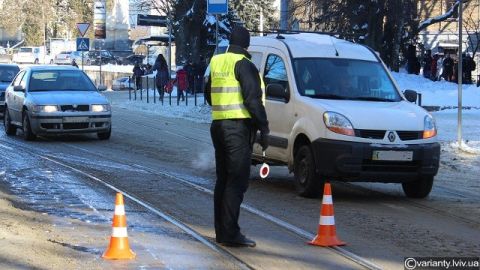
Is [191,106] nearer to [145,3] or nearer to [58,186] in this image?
[58,186]

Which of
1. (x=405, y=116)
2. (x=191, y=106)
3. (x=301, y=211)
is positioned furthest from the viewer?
(x=191, y=106)

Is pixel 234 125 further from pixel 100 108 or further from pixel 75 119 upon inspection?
pixel 100 108

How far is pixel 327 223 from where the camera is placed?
742 centimetres

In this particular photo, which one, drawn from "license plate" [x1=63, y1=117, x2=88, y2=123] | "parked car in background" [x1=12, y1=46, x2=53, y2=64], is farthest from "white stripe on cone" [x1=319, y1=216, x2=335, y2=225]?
"parked car in background" [x1=12, y1=46, x2=53, y2=64]

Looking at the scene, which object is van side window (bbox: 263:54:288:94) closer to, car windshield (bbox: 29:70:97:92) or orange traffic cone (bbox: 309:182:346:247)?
orange traffic cone (bbox: 309:182:346:247)

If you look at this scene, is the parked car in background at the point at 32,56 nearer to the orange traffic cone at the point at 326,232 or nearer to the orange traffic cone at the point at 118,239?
the orange traffic cone at the point at 326,232

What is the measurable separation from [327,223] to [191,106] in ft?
74.3

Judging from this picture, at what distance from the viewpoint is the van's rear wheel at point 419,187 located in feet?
33.4

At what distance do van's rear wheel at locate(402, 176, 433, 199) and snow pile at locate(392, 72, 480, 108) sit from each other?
58.1ft

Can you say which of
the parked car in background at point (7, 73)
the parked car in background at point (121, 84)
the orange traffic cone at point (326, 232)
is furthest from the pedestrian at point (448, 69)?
the orange traffic cone at point (326, 232)

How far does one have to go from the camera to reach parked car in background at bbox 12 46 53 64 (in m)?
72.8

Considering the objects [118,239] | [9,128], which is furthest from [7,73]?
[118,239]

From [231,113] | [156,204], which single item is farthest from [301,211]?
[231,113]

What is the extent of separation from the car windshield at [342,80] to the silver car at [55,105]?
278 inches
